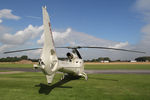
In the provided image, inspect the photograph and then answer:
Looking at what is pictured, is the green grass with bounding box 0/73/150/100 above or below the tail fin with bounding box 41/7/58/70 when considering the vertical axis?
below

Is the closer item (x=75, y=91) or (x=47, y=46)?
(x=47, y=46)

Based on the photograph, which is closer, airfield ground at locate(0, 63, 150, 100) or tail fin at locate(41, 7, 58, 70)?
tail fin at locate(41, 7, 58, 70)

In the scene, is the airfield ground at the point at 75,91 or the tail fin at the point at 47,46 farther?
the airfield ground at the point at 75,91

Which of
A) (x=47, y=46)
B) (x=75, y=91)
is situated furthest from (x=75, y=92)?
(x=47, y=46)

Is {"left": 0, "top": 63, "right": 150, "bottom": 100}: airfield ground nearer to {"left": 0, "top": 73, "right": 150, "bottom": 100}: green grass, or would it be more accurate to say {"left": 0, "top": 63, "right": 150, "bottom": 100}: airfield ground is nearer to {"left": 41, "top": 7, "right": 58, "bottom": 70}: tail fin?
{"left": 0, "top": 73, "right": 150, "bottom": 100}: green grass

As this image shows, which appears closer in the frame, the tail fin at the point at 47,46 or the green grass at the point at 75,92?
the tail fin at the point at 47,46

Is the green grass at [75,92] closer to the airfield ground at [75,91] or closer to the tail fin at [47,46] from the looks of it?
the airfield ground at [75,91]

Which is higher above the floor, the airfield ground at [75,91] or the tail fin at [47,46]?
the tail fin at [47,46]

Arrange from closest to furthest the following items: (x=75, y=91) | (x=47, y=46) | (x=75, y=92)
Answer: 1. (x=47, y=46)
2. (x=75, y=92)
3. (x=75, y=91)

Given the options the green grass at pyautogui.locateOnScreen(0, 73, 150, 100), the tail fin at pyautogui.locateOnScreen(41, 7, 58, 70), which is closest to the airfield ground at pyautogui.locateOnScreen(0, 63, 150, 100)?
the green grass at pyautogui.locateOnScreen(0, 73, 150, 100)

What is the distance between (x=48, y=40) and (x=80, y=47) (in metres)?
7.73

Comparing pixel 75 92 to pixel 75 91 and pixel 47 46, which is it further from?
pixel 47 46

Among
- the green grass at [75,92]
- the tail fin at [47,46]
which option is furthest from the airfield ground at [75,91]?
the tail fin at [47,46]

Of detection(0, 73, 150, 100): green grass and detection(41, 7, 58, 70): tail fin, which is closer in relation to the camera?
detection(41, 7, 58, 70): tail fin
